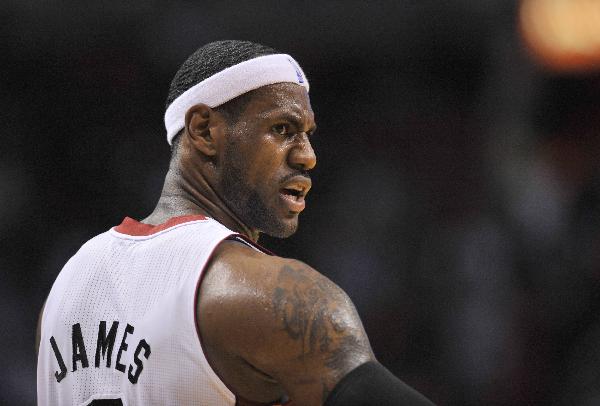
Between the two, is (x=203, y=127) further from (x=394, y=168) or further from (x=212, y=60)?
(x=394, y=168)

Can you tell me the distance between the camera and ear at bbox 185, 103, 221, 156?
2.53 metres

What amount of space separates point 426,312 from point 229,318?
4.74 metres

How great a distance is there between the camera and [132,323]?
212 cm

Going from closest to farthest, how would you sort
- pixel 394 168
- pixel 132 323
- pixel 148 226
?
pixel 132 323 < pixel 148 226 < pixel 394 168

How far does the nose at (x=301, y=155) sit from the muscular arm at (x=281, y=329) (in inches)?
23.9

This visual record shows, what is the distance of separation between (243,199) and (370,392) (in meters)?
0.88

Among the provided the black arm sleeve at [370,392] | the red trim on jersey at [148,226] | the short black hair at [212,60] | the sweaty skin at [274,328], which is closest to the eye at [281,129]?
the short black hair at [212,60]

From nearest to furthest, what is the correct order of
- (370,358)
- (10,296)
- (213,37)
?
(370,358), (10,296), (213,37)

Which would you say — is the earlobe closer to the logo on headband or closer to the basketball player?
the basketball player

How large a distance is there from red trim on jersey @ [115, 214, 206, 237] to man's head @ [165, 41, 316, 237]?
23cm

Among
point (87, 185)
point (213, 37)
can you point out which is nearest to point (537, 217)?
point (213, 37)

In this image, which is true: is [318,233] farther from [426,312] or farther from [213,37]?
[213,37]

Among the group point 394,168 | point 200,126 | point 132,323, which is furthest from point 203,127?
point 394,168

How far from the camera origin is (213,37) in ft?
23.1
